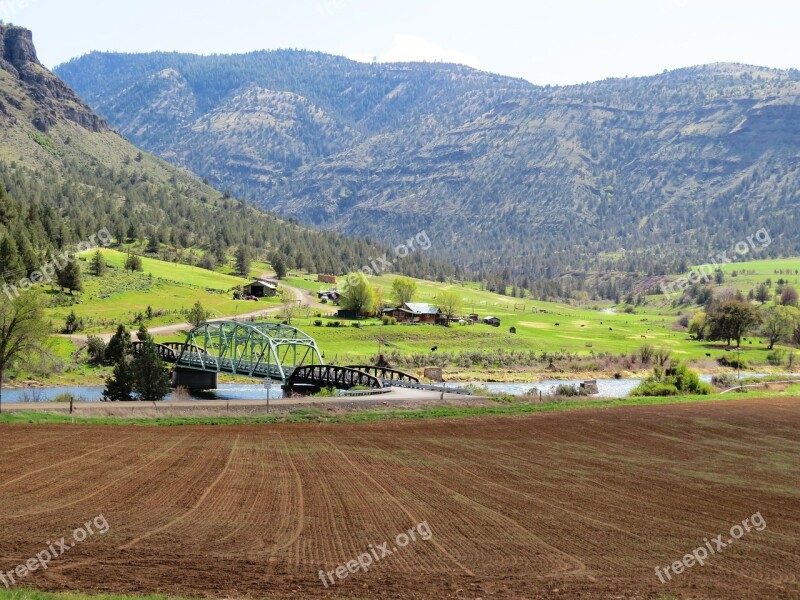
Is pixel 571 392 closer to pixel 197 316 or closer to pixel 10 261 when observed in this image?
pixel 197 316

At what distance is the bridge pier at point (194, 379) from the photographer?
88.9 metres

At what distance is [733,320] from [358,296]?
210 feet

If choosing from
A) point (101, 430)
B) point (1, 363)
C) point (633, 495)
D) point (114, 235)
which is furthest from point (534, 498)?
point (114, 235)

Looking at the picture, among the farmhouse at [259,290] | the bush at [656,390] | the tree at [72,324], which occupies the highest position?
the farmhouse at [259,290]

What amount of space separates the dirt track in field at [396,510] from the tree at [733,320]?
10550 centimetres

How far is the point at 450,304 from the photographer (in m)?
154

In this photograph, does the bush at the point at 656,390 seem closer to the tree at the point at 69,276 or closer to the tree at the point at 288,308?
the tree at the point at 288,308

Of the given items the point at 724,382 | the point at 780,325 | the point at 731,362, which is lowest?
the point at 724,382

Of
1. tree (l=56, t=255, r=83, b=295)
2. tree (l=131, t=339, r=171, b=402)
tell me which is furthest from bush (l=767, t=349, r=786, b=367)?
tree (l=56, t=255, r=83, b=295)

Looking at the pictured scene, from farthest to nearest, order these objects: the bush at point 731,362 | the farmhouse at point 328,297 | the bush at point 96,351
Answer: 1. the farmhouse at point 328,297
2. the bush at point 731,362
3. the bush at point 96,351

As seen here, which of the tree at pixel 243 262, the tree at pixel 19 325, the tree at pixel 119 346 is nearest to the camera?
the tree at pixel 19 325

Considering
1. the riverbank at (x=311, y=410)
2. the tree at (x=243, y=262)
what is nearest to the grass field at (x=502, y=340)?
the tree at (x=243, y=262)

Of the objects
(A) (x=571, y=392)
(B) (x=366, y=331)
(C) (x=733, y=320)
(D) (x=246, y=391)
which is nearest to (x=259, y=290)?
(B) (x=366, y=331)

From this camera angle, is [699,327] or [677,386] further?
[699,327]
